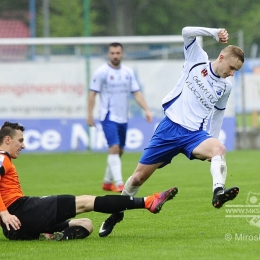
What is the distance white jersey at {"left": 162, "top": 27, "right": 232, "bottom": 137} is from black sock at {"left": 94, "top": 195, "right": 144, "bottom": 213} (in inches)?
46.5

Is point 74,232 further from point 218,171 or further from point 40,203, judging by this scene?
point 218,171

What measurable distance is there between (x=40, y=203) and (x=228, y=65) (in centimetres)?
244

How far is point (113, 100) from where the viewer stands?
1448 centimetres

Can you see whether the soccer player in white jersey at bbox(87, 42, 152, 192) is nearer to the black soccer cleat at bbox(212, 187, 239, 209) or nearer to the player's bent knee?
the player's bent knee

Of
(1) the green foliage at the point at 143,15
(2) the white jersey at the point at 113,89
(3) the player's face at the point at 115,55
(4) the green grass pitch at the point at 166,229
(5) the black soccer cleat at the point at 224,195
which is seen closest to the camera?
(4) the green grass pitch at the point at 166,229

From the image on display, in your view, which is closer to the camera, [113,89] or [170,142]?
[170,142]

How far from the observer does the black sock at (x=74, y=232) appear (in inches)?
329

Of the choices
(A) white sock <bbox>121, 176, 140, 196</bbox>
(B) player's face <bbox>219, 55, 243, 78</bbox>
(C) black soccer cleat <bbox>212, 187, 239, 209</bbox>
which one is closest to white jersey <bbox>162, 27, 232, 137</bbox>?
(B) player's face <bbox>219, 55, 243, 78</bbox>

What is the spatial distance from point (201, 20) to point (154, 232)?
39.0 m

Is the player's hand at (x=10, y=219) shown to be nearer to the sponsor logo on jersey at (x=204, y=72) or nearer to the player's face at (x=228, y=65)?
the sponsor logo on jersey at (x=204, y=72)

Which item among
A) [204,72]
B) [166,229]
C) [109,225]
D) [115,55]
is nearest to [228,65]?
[204,72]

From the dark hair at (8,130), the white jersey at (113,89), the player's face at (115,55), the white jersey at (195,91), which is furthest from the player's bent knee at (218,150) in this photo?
the white jersey at (113,89)

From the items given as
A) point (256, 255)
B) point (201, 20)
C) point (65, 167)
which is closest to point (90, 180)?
point (65, 167)

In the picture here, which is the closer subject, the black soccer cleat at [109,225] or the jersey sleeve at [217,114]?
the black soccer cleat at [109,225]
